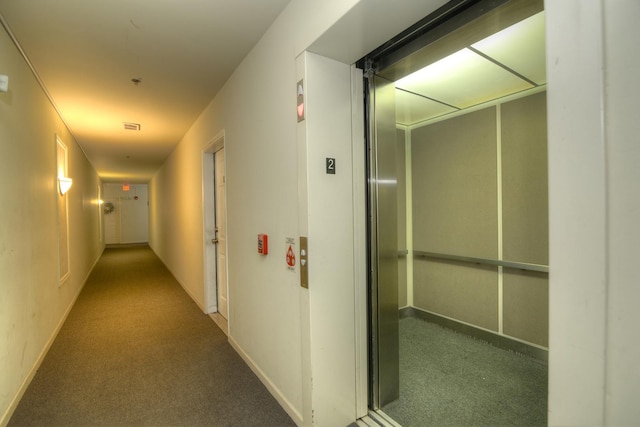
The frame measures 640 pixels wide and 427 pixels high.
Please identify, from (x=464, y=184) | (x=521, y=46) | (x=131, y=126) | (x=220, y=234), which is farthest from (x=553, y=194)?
(x=131, y=126)

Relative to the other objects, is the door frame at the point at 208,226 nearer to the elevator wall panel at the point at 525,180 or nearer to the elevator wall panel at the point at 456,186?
the elevator wall panel at the point at 456,186

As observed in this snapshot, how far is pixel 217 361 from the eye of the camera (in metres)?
2.67

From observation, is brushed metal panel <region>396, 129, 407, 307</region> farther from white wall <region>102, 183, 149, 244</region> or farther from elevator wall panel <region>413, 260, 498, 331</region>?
white wall <region>102, 183, 149, 244</region>

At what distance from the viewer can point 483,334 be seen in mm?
2967

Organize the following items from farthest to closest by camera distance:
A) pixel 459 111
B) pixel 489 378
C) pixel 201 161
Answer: pixel 201 161, pixel 459 111, pixel 489 378

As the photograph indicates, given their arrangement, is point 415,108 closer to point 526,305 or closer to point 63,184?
point 526,305

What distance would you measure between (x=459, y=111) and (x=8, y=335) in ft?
14.5

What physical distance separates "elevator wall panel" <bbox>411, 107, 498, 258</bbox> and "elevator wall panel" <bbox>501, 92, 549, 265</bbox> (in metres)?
0.12

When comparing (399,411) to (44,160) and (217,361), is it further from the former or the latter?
(44,160)

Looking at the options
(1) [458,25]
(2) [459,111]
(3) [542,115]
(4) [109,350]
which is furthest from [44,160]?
(3) [542,115]

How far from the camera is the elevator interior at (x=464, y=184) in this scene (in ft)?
6.01

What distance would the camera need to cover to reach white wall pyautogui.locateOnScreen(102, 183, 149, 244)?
1167 cm

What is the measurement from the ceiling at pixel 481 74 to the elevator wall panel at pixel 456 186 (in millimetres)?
288

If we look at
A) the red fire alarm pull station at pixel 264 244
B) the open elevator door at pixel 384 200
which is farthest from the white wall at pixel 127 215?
the open elevator door at pixel 384 200
